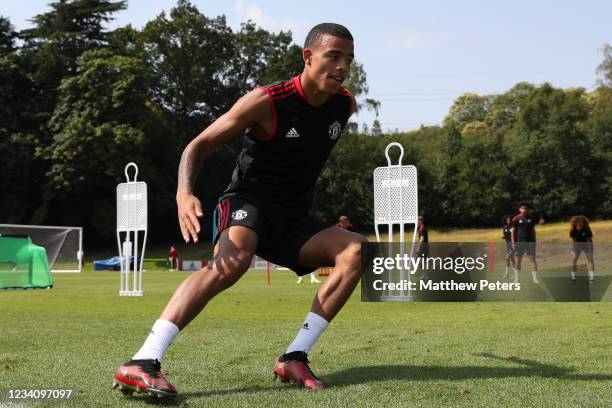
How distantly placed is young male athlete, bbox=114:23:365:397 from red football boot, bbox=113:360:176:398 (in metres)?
0.07

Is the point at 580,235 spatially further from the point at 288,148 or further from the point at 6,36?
the point at 6,36

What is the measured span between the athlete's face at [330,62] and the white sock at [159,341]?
1.60m

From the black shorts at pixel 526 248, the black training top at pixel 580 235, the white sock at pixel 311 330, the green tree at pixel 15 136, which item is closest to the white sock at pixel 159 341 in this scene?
the white sock at pixel 311 330

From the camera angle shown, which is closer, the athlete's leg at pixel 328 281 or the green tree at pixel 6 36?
the athlete's leg at pixel 328 281

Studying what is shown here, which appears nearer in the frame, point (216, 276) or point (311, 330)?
point (216, 276)

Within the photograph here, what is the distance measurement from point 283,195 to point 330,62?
0.83 m

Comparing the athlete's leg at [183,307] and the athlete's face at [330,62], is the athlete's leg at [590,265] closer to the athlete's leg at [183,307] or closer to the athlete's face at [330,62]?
the athlete's face at [330,62]

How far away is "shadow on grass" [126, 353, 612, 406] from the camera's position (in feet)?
15.7

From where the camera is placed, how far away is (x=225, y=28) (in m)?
68.4

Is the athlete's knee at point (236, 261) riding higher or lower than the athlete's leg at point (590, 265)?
higher

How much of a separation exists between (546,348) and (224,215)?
3.38 meters

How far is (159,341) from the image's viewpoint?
4395mm

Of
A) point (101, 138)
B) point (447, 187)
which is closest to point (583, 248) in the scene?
point (101, 138)

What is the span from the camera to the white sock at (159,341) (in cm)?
434
